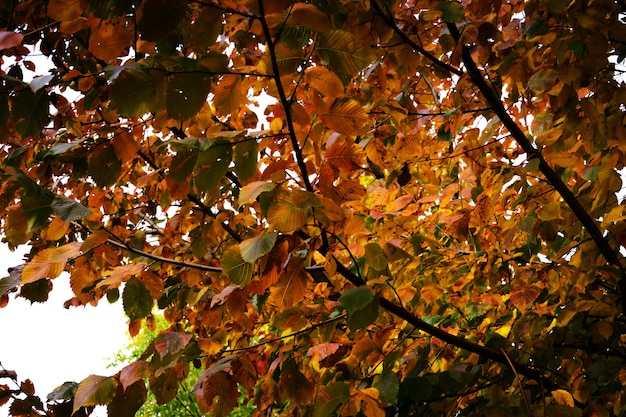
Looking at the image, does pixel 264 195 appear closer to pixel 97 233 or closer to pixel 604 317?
pixel 97 233

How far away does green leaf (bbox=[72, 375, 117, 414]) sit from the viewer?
1297 mm

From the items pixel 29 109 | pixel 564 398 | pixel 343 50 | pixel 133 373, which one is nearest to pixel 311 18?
pixel 343 50

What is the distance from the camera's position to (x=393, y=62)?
1946mm

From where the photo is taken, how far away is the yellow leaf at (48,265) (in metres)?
1.26

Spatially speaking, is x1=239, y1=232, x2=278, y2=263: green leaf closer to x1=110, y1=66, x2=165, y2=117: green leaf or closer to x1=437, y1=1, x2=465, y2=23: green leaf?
x1=110, y1=66, x2=165, y2=117: green leaf

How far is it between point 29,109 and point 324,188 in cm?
68

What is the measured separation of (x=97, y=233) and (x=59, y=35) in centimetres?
117

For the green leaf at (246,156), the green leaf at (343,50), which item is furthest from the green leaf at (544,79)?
the green leaf at (246,156)

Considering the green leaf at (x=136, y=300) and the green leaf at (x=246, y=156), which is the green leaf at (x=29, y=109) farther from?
the green leaf at (x=136, y=300)

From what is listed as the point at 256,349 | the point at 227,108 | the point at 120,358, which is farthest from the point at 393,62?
the point at 120,358

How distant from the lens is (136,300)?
4.98 ft

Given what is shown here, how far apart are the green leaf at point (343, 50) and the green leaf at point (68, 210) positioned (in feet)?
1.90

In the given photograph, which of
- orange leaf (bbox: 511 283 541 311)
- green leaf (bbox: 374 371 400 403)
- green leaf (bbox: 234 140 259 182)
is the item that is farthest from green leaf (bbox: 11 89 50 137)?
orange leaf (bbox: 511 283 541 311)

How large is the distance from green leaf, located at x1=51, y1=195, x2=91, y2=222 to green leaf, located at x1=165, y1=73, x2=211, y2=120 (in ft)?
0.88
